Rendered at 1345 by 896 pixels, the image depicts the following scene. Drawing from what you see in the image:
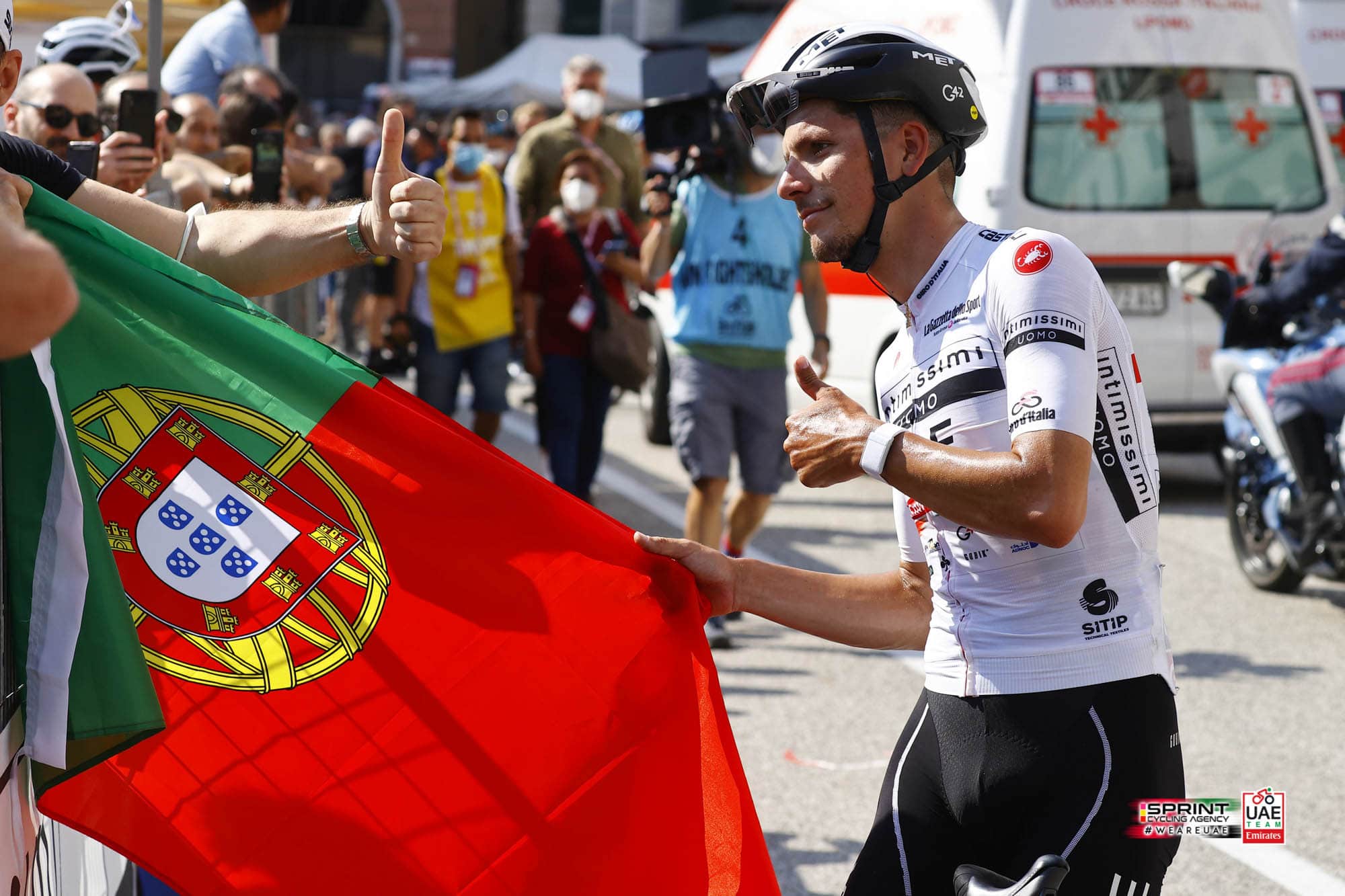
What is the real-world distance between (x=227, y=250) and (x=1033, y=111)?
24.8 feet

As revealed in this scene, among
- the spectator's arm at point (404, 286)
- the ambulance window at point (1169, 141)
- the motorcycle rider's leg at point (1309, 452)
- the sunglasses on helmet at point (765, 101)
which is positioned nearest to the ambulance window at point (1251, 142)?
the ambulance window at point (1169, 141)

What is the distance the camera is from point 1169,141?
33.9ft

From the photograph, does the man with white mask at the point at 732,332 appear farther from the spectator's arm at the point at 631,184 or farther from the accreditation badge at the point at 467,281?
the spectator's arm at the point at 631,184

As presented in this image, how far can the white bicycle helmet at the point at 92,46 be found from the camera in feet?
22.7

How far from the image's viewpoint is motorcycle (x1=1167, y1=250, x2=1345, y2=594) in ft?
25.8

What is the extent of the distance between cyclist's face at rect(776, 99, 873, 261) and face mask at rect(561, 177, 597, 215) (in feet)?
19.1

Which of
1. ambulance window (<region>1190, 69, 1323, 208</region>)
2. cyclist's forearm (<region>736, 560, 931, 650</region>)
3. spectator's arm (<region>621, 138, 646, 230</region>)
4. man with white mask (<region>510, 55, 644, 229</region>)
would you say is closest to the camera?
cyclist's forearm (<region>736, 560, 931, 650</region>)

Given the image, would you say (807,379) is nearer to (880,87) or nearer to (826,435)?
(826,435)

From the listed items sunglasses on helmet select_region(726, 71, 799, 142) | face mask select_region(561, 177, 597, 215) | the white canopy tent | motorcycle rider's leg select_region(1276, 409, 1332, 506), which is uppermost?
sunglasses on helmet select_region(726, 71, 799, 142)

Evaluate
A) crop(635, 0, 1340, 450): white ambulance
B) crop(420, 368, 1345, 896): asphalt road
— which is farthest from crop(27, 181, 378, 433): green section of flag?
crop(635, 0, 1340, 450): white ambulance

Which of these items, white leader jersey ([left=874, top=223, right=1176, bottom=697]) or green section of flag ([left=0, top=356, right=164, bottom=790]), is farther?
white leader jersey ([left=874, top=223, right=1176, bottom=697])

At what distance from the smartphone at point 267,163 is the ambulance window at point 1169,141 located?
5304mm

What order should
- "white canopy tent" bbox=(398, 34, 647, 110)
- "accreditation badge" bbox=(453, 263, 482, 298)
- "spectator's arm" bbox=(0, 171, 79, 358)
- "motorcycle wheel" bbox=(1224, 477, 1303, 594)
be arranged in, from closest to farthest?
1. "spectator's arm" bbox=(0, 171, 79, 358)
2. "motorcycle wheel" bbox=(1224, 477, 1303, 594)
3. "accreditation badge" bbox=(453, 263, 482, 298)
4. "white canopy tent" bbox=(398, 34, 647, 110)

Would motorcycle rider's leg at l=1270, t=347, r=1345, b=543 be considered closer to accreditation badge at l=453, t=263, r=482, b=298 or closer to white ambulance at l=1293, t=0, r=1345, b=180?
accreditation badge at l=453, t=263, r=482, b=298
